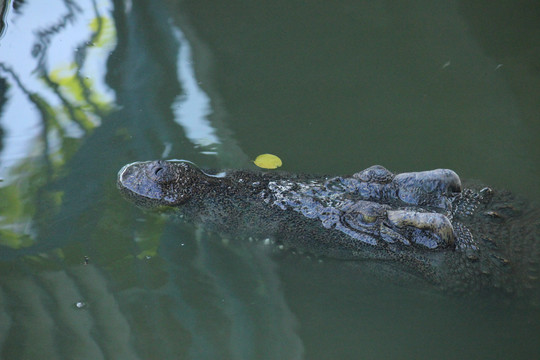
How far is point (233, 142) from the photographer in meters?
4.12

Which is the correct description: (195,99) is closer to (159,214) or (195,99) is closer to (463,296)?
(159,214)

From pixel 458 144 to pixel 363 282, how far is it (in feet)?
5.64

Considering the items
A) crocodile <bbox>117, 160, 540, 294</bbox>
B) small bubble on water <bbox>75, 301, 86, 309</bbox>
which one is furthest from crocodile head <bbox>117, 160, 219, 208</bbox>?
small bubble on water <bbox>75, 301, 86, 309</bbox>

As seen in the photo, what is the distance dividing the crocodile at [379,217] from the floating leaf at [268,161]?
1.42ft

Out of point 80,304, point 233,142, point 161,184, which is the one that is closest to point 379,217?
point 161,184

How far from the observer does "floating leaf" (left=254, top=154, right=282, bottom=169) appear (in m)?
3.89

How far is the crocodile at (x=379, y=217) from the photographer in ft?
9.86

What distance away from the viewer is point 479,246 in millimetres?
3031

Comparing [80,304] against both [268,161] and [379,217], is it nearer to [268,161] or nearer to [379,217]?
[268,161]

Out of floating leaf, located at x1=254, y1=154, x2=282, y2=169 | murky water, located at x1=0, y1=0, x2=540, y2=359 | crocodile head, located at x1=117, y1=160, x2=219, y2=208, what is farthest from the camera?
floating leaf, located at x1=254, y1=154, x2=282, y2=169

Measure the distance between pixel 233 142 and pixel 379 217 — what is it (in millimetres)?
1513

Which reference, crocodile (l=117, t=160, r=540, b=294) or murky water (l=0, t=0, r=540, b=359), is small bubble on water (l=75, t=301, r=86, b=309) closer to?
murky water (l=0, t=0, r=540, b=359)

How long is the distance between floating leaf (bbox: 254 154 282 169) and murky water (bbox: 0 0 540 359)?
76 mm

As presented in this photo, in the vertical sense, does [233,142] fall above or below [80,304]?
above
